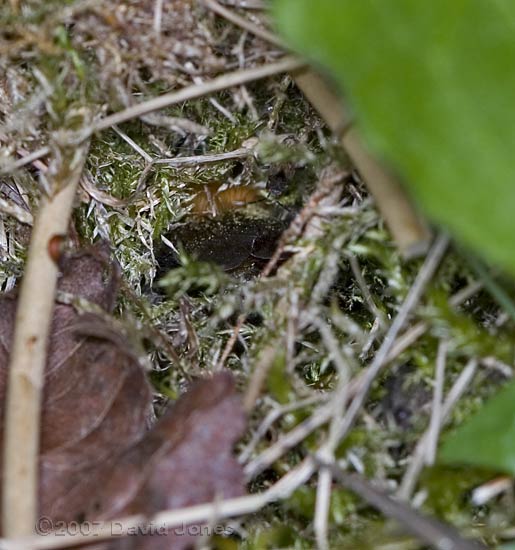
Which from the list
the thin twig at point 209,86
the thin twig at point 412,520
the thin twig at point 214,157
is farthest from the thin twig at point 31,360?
the thin twig at point 412,520

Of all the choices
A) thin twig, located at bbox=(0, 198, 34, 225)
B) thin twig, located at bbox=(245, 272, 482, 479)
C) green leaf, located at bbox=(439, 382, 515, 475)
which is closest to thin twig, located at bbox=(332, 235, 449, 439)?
thin twig, located at bbox=(245, 272, 482, 479)

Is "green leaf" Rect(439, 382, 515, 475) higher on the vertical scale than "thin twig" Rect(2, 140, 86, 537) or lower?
lower

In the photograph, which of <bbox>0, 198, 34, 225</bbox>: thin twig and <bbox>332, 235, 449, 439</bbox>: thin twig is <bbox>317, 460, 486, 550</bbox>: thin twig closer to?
<bbox>332, 235, 449, 439</bbox>: thin twig

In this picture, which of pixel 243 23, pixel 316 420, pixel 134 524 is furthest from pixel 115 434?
pixel 243 23

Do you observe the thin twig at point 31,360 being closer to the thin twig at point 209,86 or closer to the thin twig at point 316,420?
the thin twig at point 209,86

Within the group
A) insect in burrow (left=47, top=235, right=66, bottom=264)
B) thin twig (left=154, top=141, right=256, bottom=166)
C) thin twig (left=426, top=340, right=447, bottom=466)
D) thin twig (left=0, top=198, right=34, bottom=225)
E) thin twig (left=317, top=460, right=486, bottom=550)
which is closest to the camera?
thin twig (left=317, top=460, right=486, bottom=550)

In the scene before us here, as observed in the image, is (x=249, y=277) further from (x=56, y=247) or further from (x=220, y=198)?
(x=56, y=247)
